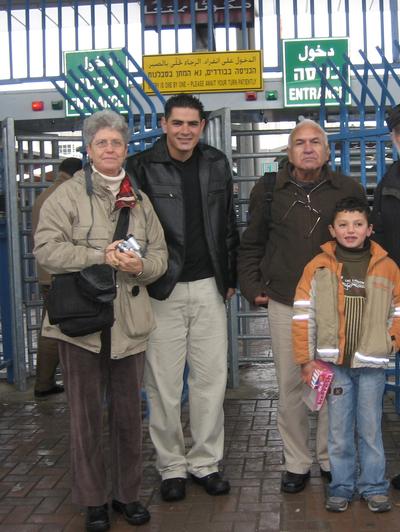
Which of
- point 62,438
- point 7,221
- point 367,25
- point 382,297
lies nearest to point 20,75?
point 7,221

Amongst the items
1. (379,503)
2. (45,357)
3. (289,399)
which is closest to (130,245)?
(289,399)

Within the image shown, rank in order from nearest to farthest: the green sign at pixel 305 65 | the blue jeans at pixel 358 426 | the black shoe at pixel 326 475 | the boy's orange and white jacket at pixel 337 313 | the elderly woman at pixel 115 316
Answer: the elderly woman at pixel 115 316
the boy's orange and white jacket at pixel 337 313
the blue jeans at pixel 358 426
the black shoe at pixel 326 475
the green sign at pixel 305 65

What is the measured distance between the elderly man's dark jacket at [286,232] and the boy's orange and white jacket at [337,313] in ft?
0.76

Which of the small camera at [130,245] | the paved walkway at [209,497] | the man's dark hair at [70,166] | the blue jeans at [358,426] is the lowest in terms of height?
the paved walkway at [209,497]

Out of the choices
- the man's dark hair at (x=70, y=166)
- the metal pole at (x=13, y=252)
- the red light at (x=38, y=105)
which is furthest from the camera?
the red light at (x=38, y=105)

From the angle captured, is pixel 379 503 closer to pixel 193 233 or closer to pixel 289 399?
pixel 289 399

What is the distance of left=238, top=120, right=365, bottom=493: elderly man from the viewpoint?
4.29 meters

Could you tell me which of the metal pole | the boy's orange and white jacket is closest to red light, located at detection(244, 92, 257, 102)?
the metal pole

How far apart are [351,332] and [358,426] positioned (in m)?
0.54

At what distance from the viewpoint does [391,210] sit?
14.2 ft

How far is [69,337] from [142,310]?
0.42 metres

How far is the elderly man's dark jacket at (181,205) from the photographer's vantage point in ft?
14.3

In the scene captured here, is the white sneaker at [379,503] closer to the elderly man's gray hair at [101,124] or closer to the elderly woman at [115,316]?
the elderly woman at [115,316]

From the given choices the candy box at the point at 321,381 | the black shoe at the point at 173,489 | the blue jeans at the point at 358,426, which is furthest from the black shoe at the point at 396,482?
the black shoe at the point at 173,489
